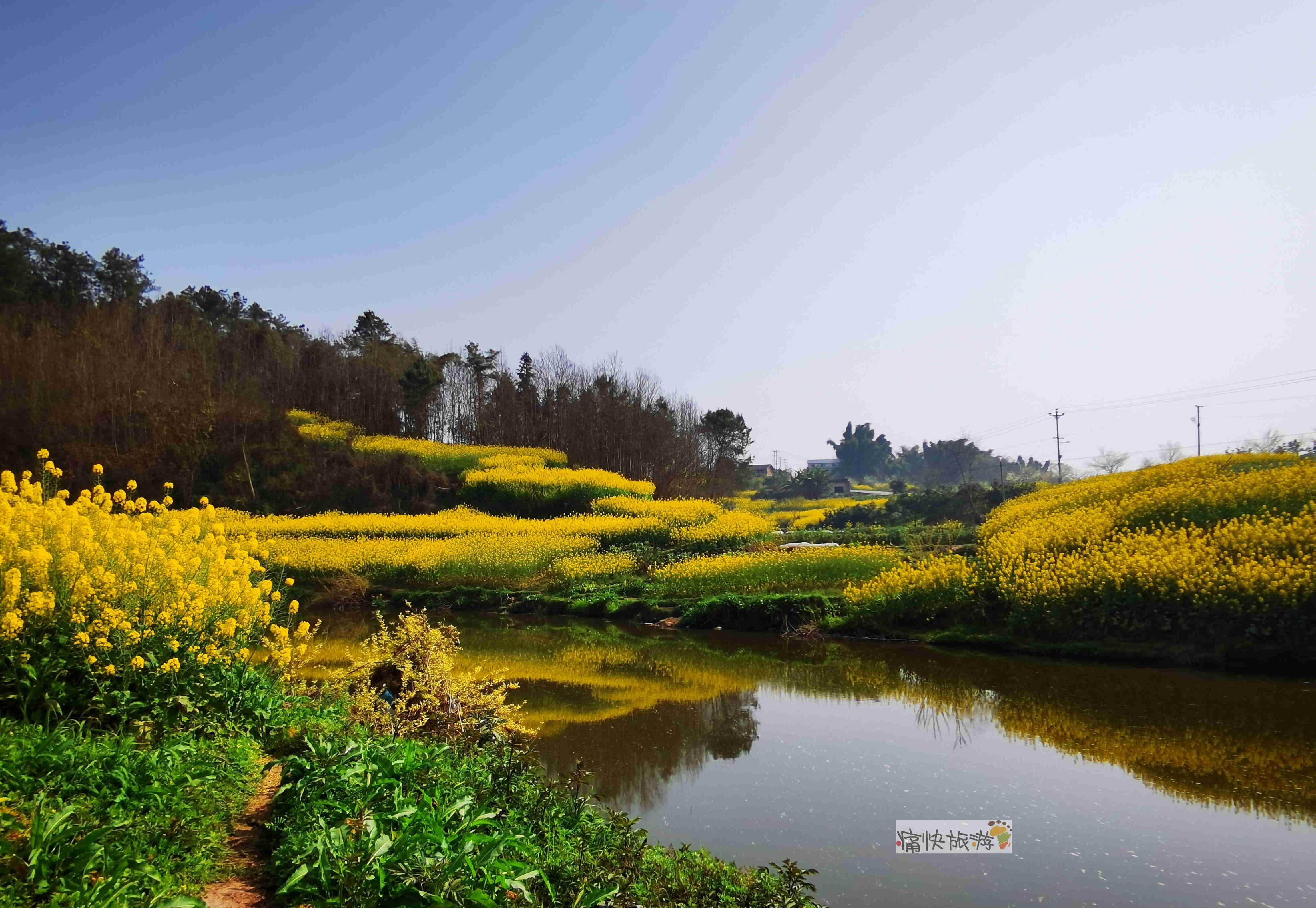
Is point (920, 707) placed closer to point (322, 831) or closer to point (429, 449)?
point (322, 831)

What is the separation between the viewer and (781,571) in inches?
584

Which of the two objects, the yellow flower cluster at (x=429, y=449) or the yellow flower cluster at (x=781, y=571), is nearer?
the yellow flower cluster at (x=781, y=571)

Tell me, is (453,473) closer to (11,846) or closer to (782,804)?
(782,804)

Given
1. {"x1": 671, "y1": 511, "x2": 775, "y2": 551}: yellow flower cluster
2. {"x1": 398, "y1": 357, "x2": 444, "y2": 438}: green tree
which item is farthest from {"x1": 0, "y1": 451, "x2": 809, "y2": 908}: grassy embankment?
{"x1": 398, "y1": 357, "x2": 444, "y2": 438}: green tree

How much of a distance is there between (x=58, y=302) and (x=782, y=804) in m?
43.1

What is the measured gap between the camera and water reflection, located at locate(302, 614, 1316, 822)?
607 centimetres

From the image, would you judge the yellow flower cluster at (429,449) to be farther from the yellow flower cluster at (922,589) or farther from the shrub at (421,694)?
the shrub at (421,694)

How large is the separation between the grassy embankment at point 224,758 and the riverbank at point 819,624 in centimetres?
200

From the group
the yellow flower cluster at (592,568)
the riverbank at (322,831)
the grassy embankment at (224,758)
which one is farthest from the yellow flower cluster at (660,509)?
the riverbank at (322,831)

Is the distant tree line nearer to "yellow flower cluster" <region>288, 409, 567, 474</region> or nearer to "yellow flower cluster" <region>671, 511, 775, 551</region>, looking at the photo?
"yellow flower cluster" <region>288, 409, 567, 474</region>

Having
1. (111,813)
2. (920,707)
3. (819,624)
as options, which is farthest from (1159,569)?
(111,813)

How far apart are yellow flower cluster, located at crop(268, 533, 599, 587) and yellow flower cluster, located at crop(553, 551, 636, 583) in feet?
1.66

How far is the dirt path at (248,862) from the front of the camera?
3197mm

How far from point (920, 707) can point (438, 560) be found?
39.9 feet
